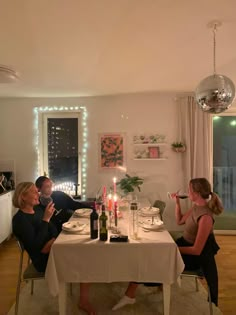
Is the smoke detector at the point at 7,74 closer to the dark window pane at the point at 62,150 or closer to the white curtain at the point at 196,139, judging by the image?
the dark window pane at the point at 62,150

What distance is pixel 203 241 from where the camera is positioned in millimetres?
2146

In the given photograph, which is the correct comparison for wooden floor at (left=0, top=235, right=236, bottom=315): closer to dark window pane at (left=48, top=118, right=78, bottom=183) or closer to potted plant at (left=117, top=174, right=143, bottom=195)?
dark window pane at (left=48, top=118, right=78, bottom=183)

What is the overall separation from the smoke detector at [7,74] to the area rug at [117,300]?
7.65 ft

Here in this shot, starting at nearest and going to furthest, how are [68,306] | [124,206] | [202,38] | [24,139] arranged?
[202,38] → [68,306] → [124,206] → [24,139]

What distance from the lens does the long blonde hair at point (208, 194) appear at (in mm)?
2262

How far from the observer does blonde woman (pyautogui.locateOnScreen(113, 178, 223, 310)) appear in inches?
84.8

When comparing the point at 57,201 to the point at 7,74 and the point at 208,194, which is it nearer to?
the point at 7,74

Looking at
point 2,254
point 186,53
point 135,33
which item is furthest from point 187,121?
point 2,254

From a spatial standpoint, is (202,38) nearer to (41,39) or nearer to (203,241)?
(41,39)

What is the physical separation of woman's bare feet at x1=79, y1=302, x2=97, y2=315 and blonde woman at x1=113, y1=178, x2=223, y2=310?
210mm

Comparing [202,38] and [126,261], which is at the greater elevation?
[202,38]

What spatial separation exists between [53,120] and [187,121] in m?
2.31

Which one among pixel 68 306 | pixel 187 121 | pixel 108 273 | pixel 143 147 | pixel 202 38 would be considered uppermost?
pixel 202 38

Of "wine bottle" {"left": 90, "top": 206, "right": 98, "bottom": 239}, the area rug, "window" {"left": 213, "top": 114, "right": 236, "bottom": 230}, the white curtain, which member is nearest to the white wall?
the white curtain
